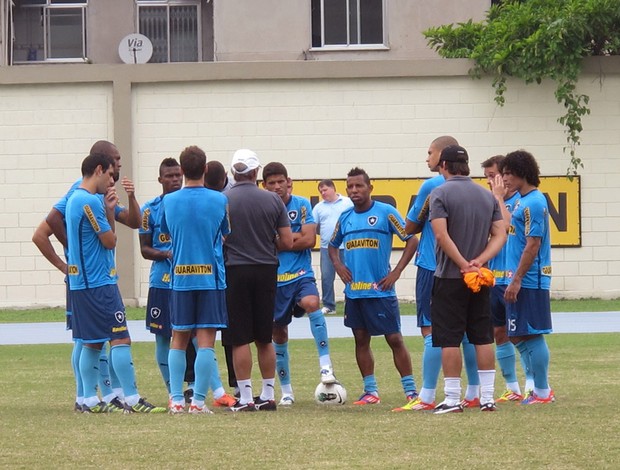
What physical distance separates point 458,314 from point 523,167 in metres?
1.46

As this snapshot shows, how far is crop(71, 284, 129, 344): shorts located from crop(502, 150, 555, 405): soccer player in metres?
2.98

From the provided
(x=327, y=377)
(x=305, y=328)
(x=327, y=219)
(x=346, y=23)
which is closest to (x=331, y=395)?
(x=327, y=377)

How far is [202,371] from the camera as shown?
9.55 meters

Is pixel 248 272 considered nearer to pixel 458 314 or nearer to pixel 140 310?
pixel 458 314

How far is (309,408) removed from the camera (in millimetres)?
10156

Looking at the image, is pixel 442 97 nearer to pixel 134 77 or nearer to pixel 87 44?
pixel 134 77

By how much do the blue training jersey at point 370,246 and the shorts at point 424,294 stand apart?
0.38 metres

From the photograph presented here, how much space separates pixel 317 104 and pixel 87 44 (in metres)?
9.18

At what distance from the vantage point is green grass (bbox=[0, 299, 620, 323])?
20797 mm

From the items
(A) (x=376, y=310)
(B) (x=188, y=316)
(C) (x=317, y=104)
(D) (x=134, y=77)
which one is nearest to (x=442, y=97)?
(C) (x=317, y=104)

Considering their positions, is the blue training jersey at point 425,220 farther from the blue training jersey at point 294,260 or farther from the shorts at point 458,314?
the blue training jersey at point 294,260

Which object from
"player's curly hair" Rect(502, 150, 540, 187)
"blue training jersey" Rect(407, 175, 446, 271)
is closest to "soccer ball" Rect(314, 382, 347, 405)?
"blue training jersey" Rect(407, 175, 446, 271)

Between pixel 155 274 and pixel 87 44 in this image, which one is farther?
pixel 87 44

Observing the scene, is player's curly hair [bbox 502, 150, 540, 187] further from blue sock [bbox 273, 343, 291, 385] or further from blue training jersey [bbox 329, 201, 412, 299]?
blue sock [bbox 273, 343, 291, 385]
